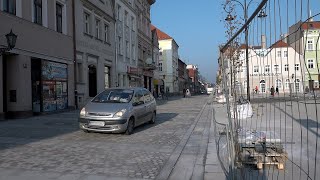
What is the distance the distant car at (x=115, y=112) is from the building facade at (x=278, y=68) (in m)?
7.92

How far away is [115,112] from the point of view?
497 inches

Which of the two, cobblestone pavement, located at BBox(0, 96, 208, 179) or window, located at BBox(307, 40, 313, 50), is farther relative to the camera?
cobblestone pavement, located at BBox(0, 96, 208, 179)

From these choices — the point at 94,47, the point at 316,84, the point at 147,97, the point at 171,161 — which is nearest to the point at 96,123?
the point at 147,97

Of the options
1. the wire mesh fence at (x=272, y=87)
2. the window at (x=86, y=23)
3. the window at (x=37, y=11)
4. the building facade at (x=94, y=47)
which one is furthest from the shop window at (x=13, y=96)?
the wire mesh fence at (x=272, y=87)

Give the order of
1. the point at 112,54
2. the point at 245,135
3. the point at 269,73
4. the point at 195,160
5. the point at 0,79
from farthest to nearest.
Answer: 1. the point at 112,54
2. the point at 0,79
3. the point at 195,160
4. the point at 245,135
5. the point at 269,73

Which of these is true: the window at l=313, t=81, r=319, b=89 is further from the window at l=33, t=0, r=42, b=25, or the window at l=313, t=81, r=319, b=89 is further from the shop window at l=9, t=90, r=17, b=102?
the window at l=33, t=0, r=42, b=25

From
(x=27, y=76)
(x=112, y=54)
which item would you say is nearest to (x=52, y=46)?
(x=27, y=76)

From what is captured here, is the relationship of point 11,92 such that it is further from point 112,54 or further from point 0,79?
point 112,54

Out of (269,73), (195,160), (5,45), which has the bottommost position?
(195,160)

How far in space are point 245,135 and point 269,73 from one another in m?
3.95

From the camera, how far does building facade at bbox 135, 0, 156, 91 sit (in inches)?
1933

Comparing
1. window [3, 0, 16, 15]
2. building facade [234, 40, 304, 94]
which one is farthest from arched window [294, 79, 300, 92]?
window [3, 0, 16, 15]

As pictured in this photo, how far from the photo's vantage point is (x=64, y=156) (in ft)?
29.1

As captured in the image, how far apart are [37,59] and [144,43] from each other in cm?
3184
